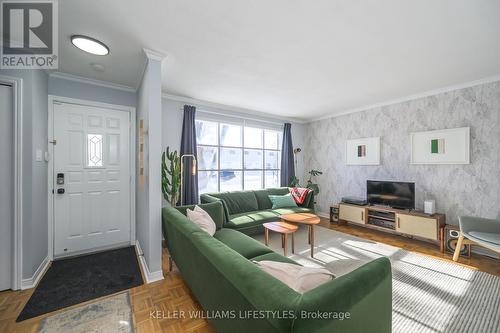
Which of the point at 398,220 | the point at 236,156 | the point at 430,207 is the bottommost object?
the point at 398,220

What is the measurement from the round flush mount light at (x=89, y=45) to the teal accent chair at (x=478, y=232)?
492cm

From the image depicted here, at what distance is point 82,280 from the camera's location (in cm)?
226

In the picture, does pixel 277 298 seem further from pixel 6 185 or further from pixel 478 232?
pixel 478 232

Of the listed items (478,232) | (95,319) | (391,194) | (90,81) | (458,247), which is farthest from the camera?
(391,194)

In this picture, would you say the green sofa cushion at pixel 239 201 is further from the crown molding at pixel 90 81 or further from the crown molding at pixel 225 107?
the crown molding at pixel 90 81

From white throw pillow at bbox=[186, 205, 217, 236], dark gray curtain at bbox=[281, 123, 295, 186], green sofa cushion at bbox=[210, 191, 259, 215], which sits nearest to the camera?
white throw pillow at bbox=[186, 205, 217, 236]

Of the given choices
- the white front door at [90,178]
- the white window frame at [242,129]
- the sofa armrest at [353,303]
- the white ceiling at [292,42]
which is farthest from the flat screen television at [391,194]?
the white front door at [90,178]

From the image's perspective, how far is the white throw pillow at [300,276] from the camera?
968 mm

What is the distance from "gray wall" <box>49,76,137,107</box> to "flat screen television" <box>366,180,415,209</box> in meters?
4.73

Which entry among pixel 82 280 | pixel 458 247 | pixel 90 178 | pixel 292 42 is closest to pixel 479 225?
pixel 458 247

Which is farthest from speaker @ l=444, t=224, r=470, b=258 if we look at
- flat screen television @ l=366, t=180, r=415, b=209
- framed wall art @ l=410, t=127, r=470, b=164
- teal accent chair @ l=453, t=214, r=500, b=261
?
framed wall art @ l=410, t=127, r=470, b=164

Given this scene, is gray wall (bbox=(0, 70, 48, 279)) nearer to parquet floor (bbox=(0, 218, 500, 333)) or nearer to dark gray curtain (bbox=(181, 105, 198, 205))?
parquet floor (bbox=(0, 218, 500, 333))

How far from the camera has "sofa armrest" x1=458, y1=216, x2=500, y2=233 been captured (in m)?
2.58

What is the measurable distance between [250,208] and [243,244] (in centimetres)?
187
